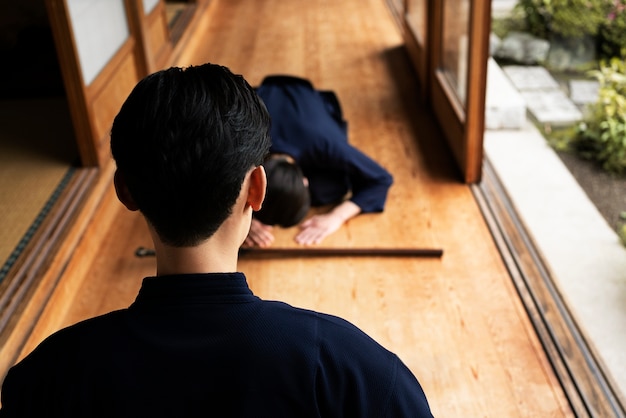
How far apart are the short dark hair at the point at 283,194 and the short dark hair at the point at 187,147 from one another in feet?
5.44

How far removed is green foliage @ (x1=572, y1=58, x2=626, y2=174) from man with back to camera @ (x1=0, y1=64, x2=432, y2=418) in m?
2.72

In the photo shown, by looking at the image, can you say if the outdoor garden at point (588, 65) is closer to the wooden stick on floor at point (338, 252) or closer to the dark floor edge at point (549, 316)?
the dark floor edge at point (549, 316)

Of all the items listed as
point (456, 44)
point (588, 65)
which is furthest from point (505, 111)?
Result: point (588, 65)

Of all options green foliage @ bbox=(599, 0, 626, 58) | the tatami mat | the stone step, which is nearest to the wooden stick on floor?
the tatami mat

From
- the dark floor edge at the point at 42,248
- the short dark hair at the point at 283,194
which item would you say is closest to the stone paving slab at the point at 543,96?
the short dark hair at the point at 283,194

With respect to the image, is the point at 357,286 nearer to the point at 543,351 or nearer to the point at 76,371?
the point at 543,351

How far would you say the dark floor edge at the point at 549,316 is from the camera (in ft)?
6.79

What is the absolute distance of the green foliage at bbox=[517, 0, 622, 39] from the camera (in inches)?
174

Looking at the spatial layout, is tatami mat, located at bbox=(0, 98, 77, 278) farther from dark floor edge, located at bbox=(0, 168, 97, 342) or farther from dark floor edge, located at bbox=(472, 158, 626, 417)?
dark floor edge, located at bbox=(472, 158, 626, 417)

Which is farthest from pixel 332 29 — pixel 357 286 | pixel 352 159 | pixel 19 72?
pixel 357 286

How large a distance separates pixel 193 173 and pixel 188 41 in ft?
14.6

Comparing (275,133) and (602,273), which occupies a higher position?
(275,133)

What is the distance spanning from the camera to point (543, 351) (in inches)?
89.1

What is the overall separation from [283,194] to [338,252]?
29cm
